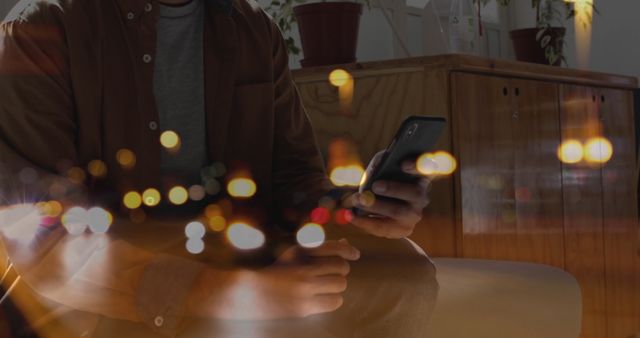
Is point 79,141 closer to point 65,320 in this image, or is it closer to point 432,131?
point 65,320

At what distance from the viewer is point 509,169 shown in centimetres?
172

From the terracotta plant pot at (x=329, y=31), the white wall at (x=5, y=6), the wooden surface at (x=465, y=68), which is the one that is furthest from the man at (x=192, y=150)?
the white wall at (x=5, y=6)

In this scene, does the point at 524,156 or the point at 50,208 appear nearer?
the point at 50,208

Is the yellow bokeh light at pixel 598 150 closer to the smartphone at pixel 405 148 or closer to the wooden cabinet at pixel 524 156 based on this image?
the wooden cabinet at pixel 524 156

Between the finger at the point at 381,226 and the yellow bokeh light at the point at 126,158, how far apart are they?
302 mm

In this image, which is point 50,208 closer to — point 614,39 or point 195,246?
point 195,246

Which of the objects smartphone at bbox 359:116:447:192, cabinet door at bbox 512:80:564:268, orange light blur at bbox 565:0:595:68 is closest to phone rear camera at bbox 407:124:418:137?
smartphone at bbox 359:116:447:192

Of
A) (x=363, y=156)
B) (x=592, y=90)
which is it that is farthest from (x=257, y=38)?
(x=592, y=90)

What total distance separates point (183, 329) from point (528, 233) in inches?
43.0

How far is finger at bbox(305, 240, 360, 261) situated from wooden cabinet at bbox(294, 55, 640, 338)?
622mm

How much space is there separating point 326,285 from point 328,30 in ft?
3.14

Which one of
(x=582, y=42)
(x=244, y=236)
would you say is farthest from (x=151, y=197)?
(x=582, y=42)

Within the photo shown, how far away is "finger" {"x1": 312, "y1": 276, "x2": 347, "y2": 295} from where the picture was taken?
91 centimetres

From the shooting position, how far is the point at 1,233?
35.0 inches
